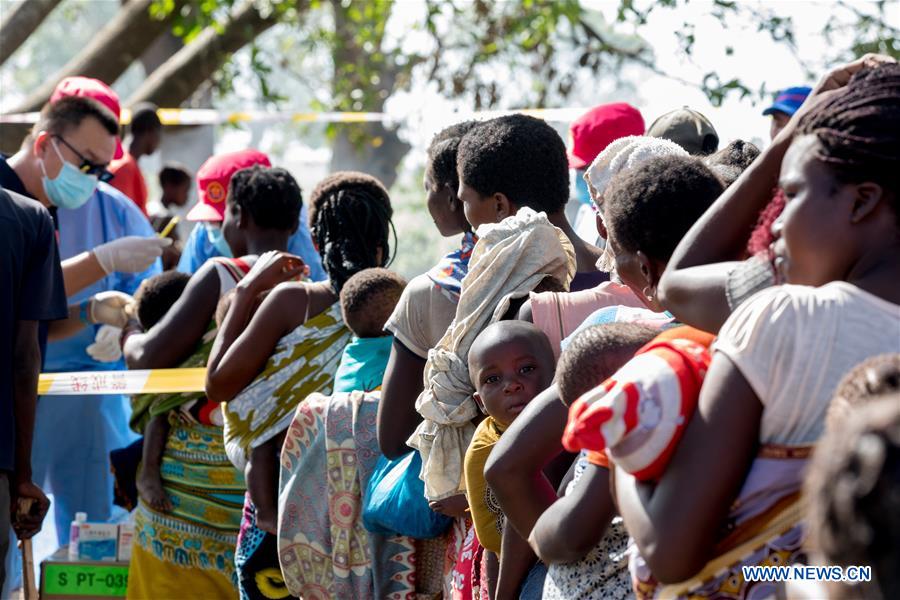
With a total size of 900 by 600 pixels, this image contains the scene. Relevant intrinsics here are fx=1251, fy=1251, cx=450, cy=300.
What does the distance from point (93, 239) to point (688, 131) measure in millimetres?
Answer: 3300

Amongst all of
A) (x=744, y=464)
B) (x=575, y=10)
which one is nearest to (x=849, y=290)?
(x=744, y=464)

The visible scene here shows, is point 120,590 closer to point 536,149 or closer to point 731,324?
point 536,149

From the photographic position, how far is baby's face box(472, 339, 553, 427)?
9.40ft

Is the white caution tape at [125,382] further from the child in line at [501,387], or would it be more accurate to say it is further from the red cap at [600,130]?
the child in line at [501,387]

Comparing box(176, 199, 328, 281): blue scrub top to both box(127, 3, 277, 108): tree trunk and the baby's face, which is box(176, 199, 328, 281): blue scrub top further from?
box(127, 3, 277, 108): tree trunk

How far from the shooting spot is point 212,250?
5922mm

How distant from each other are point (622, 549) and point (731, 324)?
2.25 feet

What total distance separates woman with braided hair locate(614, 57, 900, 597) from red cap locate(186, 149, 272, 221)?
4.09 m

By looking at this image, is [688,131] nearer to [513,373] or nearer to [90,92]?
[513,373]

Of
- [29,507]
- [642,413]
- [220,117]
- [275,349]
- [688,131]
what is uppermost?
[642,413]

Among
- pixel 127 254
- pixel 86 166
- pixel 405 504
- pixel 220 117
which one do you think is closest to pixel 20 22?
pixel 220 117

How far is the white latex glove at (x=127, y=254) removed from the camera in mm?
5859

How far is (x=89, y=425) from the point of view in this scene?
6320 mm

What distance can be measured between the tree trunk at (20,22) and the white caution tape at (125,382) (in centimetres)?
572
